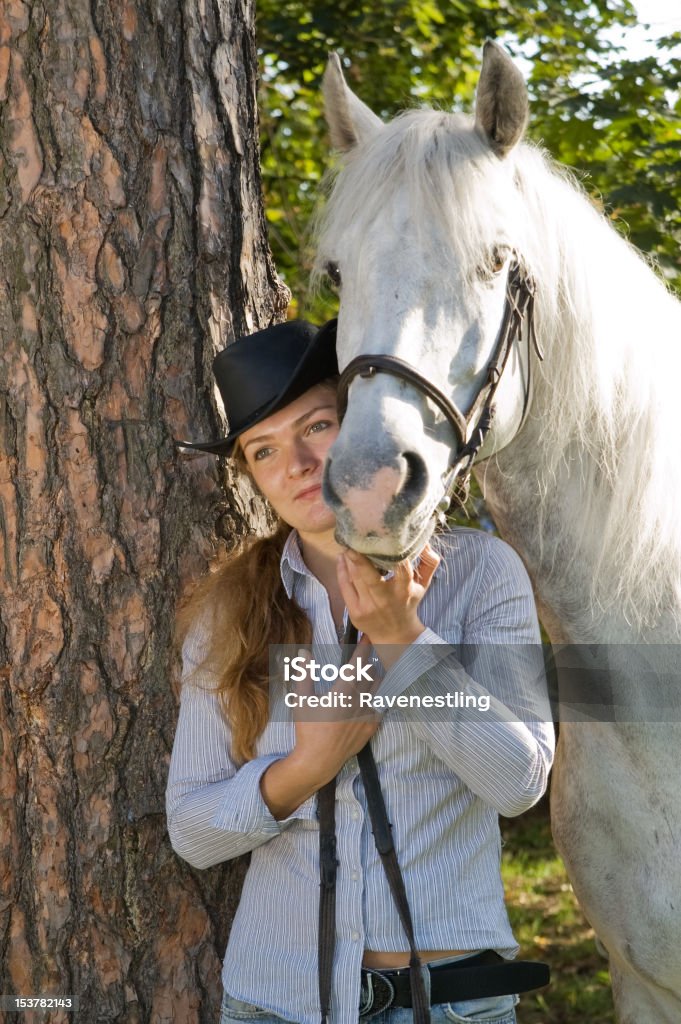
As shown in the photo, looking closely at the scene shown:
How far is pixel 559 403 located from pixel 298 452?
0.58 m

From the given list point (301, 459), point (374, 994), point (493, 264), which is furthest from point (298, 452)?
point (374, 994)

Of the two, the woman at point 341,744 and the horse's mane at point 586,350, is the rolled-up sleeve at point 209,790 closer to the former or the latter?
the woman at point 341,744

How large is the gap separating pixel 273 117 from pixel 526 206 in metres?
4.14

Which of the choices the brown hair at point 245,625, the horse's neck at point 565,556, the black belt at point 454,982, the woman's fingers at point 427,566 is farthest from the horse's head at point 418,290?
the black belt at point 454,982

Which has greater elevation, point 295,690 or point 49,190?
point 49,190

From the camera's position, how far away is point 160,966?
2285 millimetres

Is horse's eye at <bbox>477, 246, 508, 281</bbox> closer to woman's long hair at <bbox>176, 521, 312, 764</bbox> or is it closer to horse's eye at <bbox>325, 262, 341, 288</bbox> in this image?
horse's eye at <bbox>325, 262, 341, 288</bbox>

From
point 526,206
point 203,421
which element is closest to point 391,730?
point 203,421

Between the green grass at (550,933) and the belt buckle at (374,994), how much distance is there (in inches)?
96.9

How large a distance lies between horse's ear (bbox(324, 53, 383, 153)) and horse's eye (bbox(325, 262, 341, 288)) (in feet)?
1.11

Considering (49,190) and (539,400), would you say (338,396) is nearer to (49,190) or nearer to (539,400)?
(539,400)

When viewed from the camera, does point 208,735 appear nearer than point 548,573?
Yes

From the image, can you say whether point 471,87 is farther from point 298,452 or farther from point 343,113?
point 298,452

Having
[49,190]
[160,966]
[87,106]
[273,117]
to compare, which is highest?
[273,117]
